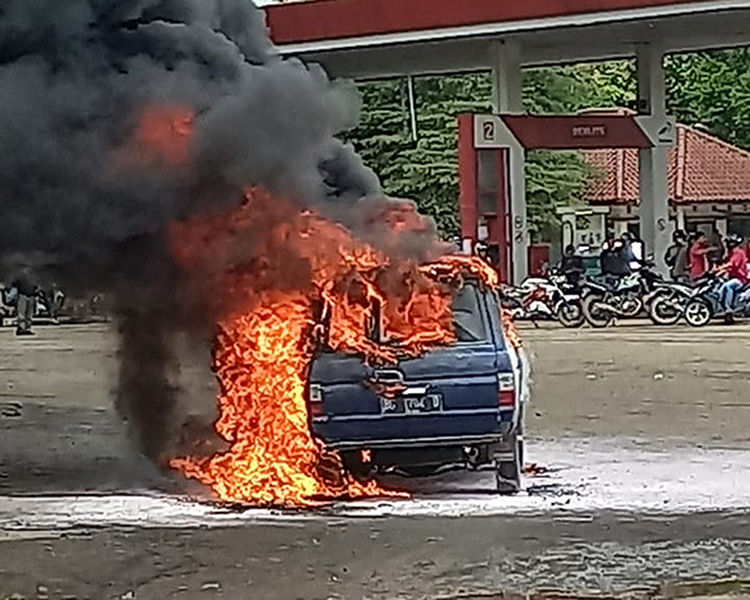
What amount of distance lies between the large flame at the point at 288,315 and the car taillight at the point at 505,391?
19.2 inches

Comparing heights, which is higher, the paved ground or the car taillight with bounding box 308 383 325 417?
the car taillight with bounding box 308 383 325 417

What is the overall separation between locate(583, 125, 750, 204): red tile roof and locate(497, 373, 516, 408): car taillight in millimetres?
38707

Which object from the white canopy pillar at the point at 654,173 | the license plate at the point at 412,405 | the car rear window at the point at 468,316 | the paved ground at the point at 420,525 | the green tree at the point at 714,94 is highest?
the green tree at the point at 714,94

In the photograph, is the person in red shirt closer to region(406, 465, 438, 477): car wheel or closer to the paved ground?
the paved ground

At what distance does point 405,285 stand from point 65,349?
15.1 m

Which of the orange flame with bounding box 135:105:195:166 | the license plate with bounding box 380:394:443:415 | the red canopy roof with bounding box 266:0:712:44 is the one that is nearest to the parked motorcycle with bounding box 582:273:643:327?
the red canopy roof with bounding box 266:0:712:44

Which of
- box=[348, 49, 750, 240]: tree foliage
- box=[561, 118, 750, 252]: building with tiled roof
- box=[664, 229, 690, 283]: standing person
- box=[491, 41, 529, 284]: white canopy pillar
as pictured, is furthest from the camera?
box=[561, 118, 750, 252]: building with tiled roof

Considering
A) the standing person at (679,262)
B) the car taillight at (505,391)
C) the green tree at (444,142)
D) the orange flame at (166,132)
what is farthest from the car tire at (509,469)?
the green tree at (444,142)

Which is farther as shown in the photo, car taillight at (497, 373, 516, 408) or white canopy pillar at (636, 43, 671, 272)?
white canopy pillar at (636, 43, 671, 272)

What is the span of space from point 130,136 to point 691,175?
131ft

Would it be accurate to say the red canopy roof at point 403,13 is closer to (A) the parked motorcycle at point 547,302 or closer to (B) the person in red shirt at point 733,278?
(B) the person in red shirt at point 733,278

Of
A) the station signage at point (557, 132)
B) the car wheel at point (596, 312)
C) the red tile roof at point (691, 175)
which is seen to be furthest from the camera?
the red tile roof at point (691, 175)

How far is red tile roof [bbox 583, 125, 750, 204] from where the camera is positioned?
158ft

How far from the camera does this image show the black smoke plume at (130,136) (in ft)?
33.8
